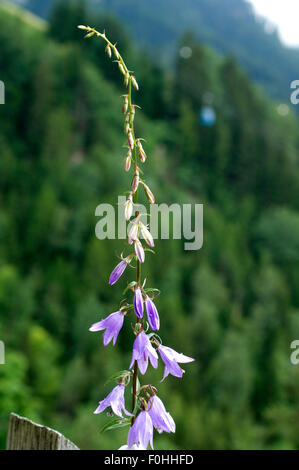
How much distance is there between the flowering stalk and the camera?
1481 mm

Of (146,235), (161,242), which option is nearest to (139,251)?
(146,235)

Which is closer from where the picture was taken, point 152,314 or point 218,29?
point 152,314

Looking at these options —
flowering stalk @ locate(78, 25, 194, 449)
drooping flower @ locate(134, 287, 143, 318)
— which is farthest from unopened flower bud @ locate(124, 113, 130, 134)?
drooping flower @ locate(134, 287, 143, 318)

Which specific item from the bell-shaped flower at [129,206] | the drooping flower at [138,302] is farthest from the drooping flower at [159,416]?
the bell-shaped flower at [129,206]

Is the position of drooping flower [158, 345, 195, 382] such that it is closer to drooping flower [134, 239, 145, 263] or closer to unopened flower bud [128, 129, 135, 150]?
drooping flower [134, 239, 145, 263]

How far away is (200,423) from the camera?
125ft

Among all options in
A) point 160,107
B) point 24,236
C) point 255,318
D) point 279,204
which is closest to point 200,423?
point 255,318

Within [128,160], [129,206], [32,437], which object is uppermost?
[128,160]

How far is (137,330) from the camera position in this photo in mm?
1512

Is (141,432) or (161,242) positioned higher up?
(161,242)

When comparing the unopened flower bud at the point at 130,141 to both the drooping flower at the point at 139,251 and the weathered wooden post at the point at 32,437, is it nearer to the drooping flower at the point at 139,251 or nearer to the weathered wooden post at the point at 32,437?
the drooping flower at the point at 139,251

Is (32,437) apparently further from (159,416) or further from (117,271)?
(117,271)

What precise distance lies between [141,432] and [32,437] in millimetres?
311

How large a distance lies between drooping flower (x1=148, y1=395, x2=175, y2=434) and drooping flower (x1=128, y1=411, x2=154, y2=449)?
0.02 meters
